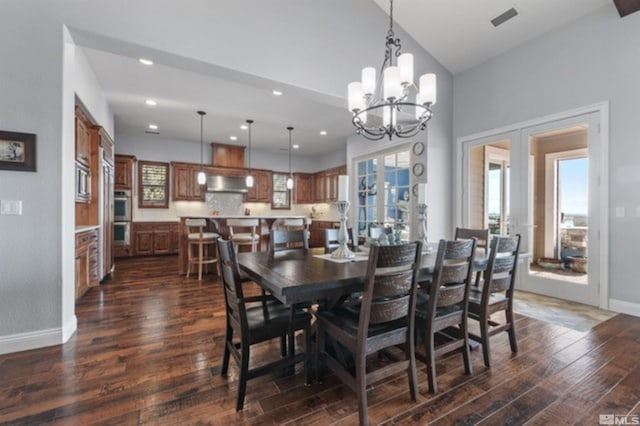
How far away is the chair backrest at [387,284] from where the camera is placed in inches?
57.7

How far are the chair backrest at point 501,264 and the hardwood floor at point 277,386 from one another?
55cm

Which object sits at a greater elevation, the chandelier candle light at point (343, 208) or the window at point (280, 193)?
the window at point (280, 193)

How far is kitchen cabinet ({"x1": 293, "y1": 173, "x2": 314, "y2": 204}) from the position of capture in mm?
8844

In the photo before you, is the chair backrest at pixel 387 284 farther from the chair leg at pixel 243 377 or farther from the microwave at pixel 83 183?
the microwave at pixel 83 183

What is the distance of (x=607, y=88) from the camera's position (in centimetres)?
320

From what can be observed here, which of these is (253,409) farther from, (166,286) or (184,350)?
(166,286)

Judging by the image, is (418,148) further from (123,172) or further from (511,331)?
(123,172)

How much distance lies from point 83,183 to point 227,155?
4019mm

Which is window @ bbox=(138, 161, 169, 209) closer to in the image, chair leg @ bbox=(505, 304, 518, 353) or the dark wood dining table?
the dark wood dining table

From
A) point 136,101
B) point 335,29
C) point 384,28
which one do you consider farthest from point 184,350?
point 384,28

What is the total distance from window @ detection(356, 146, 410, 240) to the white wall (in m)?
1.80

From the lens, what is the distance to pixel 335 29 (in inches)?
142

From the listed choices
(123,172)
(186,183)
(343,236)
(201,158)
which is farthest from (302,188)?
(343,236)

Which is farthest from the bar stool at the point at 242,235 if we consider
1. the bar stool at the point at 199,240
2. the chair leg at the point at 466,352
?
the chair leg at the point at 466,352
